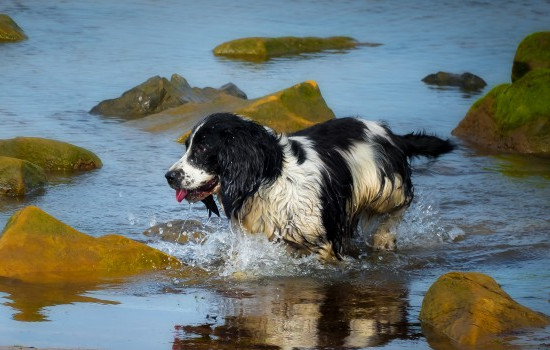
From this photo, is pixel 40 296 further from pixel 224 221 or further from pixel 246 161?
pixel 224 221

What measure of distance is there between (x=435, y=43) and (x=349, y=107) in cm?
613

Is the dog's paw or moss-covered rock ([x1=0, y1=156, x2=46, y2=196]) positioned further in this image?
moss-covered rock ([x1=0, y1=156, x2=46, y2=196])

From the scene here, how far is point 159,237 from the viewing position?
8594mm

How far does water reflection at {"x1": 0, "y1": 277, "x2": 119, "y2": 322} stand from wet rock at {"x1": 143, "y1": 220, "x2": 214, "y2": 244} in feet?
5.00

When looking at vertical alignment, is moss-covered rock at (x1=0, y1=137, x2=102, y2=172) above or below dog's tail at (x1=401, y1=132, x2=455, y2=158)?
below

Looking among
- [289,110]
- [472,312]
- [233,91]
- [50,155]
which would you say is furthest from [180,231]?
[233,91]

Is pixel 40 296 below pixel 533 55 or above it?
below

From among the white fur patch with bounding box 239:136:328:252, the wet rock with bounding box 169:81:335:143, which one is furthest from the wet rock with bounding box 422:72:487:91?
the white fur patch with bounding box 239:136:328:252

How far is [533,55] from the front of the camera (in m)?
13.7

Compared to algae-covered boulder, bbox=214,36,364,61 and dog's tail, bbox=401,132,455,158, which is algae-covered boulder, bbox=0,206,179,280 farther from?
algae-covered boulder, bbox=214,36,364,61

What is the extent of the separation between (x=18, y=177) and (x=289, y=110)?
322 centimetres

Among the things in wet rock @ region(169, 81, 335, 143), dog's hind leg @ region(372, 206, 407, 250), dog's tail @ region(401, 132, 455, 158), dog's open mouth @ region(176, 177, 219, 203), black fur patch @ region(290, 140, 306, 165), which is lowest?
dog's hind leg @ region(372, 206, 407, 250)

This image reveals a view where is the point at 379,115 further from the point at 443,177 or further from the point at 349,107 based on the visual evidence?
the point at 443,177

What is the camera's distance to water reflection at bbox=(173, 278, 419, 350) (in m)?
6.04
